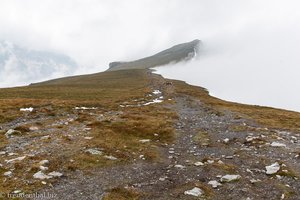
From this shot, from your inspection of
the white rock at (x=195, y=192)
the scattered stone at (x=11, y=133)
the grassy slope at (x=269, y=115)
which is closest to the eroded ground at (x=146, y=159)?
the white rock at (x=195, y=192)

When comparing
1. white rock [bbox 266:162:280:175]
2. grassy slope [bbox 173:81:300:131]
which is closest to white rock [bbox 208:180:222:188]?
white rock [bbox 266:162:280:175]

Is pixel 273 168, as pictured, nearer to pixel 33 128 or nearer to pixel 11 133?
pixel 11 133

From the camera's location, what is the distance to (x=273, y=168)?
25.6 m

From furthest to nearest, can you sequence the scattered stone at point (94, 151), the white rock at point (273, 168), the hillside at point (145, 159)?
the scattered stone at point (94, 151) → the white rock at point (273, 168) → the hillside at point (145, 159)

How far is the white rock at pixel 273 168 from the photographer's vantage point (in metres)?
25.0

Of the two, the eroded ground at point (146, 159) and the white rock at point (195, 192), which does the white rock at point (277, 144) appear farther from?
the white rock at point (195, 192)

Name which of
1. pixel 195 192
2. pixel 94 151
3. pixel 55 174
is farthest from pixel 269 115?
pixel 55 174

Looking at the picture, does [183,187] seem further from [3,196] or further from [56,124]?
[56,124]

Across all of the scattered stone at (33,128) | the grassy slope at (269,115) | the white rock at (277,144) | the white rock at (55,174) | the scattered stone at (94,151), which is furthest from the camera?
the grassy slope at (269,115)

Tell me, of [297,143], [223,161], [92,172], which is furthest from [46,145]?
[297,143]

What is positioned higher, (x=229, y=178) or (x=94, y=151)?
(x=94, y=151)

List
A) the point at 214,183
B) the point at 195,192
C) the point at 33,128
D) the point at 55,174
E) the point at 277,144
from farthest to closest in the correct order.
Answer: the point at 33,128 → the point at 277,144 → the point at 55,174 → the point at 214,183 → the point at 195,192

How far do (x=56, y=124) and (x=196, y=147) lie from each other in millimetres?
17477

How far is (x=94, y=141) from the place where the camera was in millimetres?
32250
